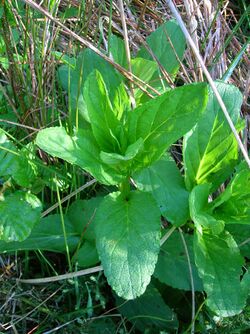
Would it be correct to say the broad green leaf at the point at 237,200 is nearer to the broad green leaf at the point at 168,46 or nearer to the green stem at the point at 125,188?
the green stem at the point at 125,188

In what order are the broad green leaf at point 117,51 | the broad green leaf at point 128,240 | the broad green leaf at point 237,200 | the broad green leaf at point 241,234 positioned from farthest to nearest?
the broad green leaf at point 117,51
the broad green leaf at point 241,234
the broad green leaf at point 237,200
the broad green leaf at point 128,240

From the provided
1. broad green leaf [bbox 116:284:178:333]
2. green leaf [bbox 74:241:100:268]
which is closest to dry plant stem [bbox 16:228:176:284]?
green leaf [bbox 74:241:100:268]

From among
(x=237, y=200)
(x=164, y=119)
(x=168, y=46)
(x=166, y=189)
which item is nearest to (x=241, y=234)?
(x=237, y=200)

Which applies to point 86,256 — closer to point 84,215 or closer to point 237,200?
point 84,215

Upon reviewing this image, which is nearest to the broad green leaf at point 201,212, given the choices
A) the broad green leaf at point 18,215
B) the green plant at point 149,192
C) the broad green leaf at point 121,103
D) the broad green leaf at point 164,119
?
the green plant at point 149,192

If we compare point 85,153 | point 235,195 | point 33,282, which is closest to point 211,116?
point 235,195

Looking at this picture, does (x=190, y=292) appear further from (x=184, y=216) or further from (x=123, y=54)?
(x=123, y=54)

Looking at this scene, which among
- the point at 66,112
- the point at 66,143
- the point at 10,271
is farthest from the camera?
the point at 66,112

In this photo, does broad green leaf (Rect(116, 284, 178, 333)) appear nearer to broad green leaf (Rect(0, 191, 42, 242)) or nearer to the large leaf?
broad green leaf (Rect(0, 191, 42, 242))
